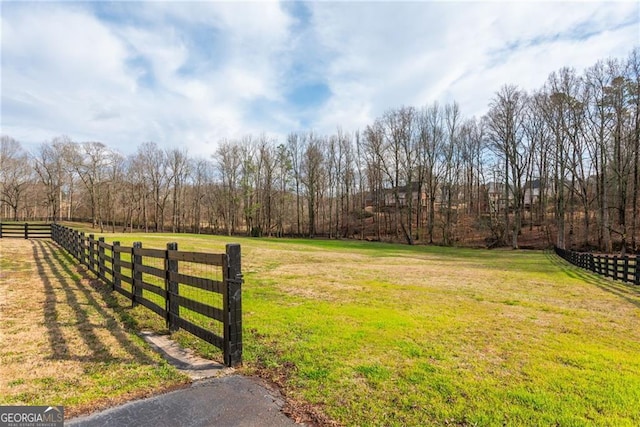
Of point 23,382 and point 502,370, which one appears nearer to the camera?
point 23,382

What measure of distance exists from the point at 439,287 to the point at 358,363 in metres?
6.86

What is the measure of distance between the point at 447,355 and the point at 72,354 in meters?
4.99

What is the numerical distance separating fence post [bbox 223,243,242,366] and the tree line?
35618mm

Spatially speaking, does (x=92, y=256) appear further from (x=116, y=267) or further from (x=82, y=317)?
(x=82, y=317)

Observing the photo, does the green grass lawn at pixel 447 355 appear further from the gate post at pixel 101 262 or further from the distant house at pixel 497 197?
the distant house at pixel 497 197

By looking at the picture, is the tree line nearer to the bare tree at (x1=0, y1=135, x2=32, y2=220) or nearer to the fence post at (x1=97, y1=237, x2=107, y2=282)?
the bare tree at (x1=0, y1=135, x2=32, y2=220)

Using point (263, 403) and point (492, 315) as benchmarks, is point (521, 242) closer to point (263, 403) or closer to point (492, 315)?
point (492, 315)

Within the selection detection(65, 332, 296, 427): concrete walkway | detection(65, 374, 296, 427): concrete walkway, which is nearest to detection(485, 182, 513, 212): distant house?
detection(65, 332, 296, 427): concrete walkway

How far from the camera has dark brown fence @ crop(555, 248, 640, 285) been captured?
12938mm

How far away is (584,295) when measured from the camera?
389 inches

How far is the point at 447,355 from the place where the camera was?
458 cm

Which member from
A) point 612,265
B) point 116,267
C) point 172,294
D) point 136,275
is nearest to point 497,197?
point 612,265

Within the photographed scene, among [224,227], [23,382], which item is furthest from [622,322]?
[224,227]

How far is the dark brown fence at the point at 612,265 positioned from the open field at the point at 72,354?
53.3ft
